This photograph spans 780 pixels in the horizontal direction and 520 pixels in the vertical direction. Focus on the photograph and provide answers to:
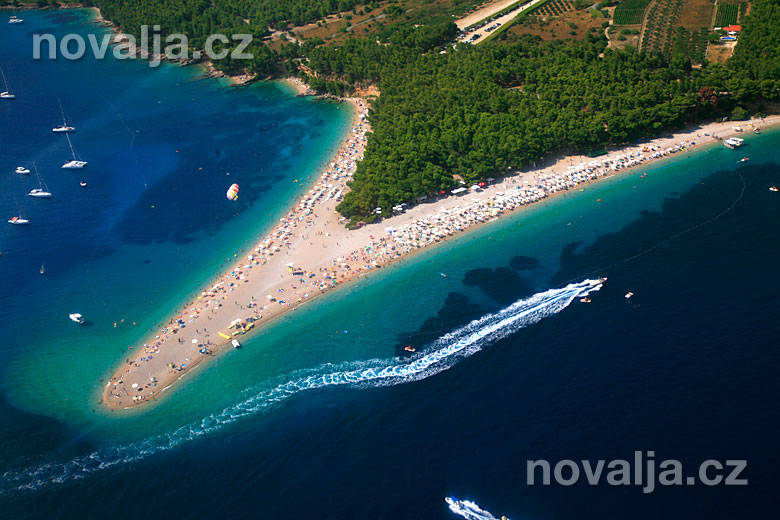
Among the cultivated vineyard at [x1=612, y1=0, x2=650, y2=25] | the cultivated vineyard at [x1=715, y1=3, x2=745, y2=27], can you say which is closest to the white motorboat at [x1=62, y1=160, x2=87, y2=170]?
the cultivated vineyard at [x1=612, y1=0, x2=650, y2=25]

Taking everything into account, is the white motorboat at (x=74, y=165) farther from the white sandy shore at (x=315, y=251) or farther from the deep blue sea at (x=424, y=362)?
the white sandy shore at (x=315, y=251)

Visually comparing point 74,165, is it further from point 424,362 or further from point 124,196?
point 424,362

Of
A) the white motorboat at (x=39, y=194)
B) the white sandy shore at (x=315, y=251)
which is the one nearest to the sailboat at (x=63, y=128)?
the white motorboat at (x=39, y=194)

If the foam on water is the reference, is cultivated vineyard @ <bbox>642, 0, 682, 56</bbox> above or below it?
above

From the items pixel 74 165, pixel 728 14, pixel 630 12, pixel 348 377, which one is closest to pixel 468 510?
pixel 348 377

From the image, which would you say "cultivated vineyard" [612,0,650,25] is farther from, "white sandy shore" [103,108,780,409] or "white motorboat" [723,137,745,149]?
"white motorboat" [723,137,745,149]
